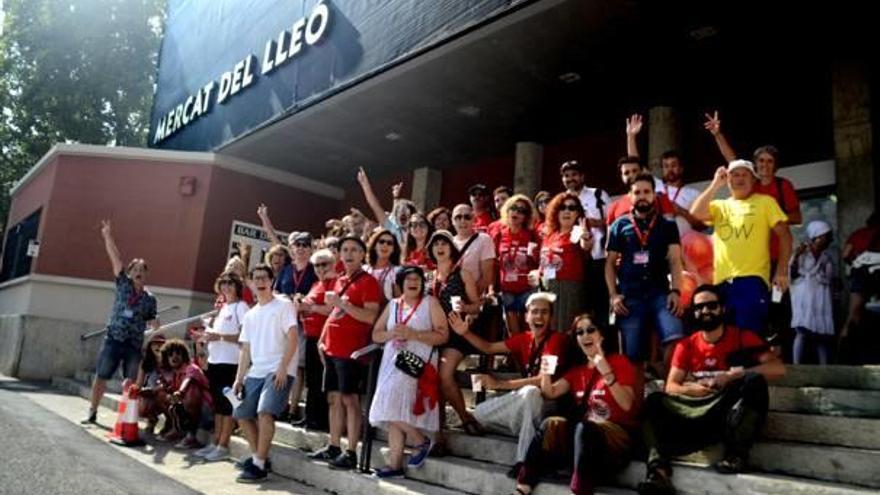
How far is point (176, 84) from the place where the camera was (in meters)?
16.8

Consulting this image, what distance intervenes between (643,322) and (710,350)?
0.55 metres

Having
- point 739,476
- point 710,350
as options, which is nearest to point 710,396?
point 710,350

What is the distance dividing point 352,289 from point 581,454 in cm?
245

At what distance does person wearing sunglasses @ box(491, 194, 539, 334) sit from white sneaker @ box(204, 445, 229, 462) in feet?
10.0

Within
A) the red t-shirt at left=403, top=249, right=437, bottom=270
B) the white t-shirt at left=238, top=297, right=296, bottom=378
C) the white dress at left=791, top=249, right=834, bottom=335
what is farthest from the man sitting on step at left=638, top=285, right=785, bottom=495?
the white t-shirt at left=238, top=297, right=296, bottom=378

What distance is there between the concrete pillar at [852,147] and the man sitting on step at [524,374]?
475cm

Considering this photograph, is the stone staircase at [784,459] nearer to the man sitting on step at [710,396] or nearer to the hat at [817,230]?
the man sitting on step at [710,396]

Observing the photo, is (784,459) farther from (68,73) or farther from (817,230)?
(68,73)

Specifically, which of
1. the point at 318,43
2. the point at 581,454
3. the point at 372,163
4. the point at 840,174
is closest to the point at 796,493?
the point at 581,454

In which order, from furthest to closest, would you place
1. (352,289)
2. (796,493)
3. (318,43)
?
(318,43) → (352,289) → (796,493)

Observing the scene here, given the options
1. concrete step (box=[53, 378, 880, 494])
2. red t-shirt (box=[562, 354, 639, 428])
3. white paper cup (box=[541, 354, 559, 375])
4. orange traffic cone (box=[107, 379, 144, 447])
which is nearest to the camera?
concrete step (box=[53, 378, 880, 494])

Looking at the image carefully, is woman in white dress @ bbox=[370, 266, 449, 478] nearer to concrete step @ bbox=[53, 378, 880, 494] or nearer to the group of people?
the group of people

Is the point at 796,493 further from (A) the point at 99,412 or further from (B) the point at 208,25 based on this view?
(B) the point at 208,25

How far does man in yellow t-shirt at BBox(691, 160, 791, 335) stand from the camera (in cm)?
446
